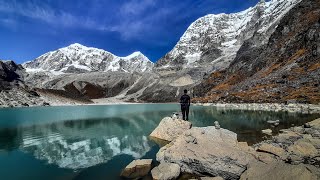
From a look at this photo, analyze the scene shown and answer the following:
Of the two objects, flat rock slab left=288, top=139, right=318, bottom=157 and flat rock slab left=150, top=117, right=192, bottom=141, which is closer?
flat rock slab left=288, top=139, right=318, bottom=157

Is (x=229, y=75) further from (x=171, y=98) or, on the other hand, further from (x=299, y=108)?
(x=299, y=108)

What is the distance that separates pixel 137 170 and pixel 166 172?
6.24ft

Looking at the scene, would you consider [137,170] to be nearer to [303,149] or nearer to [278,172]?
[278,172]

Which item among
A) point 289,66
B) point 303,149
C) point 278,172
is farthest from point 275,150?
point 289,66

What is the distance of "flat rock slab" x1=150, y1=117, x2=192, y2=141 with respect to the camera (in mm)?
26631

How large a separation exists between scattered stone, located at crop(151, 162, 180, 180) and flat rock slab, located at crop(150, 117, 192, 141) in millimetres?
10010

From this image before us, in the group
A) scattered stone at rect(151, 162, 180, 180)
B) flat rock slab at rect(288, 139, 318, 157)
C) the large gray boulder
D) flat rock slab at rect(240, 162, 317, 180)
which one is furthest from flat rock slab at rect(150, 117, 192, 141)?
flat rock slab at rect(240, 162, 317, 180)

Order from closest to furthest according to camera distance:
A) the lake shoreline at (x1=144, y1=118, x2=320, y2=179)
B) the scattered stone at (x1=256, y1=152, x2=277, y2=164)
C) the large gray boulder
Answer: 1. the lake shoreline at (x1=144, y1=118, x2=320, y2=179)
2. the large gray boulder
3. the scattered stone at (x1=256, y1=152, x2=277, y2=164)

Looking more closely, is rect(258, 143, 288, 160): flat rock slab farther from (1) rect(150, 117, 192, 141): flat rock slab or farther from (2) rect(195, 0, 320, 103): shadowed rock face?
(2) rect(195, 0, 320, 103): shadowed rock face

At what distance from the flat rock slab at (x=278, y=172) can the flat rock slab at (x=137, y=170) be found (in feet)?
18.6

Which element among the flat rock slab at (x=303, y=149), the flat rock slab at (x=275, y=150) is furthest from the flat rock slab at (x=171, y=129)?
the flat rock slab at (x=303, y=149)

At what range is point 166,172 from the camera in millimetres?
15461

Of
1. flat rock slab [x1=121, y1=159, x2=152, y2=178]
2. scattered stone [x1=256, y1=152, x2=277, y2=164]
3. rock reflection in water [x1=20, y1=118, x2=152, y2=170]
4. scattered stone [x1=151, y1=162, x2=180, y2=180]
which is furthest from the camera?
rock reflection in water [x1=20, y1=118, x2=152, y2=170]

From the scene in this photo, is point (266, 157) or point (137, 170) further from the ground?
point (266, 157)
